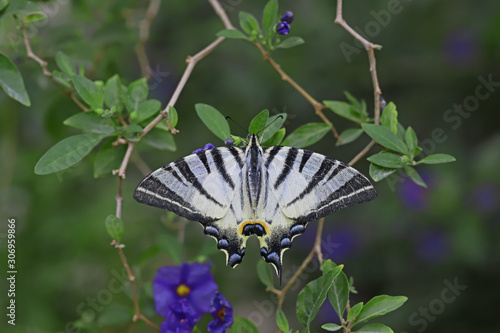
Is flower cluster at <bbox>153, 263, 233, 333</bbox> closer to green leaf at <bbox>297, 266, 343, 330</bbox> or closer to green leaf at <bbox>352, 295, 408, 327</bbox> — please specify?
green leaf at <bbox>297, 266, 343, 330</bbox>

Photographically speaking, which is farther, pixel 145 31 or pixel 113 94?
pixel 145 31

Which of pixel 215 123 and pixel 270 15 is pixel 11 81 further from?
pixel 270 15

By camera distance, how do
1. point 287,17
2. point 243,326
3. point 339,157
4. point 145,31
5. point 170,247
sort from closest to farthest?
point 243,326
point 287,17
point 170,247
point 145,31
point 339,157

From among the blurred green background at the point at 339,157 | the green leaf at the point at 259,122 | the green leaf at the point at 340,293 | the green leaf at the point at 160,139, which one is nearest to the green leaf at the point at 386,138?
the green leaf at the point at 259,122

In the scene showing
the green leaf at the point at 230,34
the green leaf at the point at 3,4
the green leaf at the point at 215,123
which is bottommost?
the green leaf at the point at 215,123

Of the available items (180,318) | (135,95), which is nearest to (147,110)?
(135,95)

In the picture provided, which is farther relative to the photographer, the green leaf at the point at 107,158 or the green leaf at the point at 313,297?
the green leaf at the point at 107,158

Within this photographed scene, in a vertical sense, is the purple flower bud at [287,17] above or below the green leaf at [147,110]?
above

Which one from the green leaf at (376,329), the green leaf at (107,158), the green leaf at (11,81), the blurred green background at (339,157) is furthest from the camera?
the blurred green background at (339,157)

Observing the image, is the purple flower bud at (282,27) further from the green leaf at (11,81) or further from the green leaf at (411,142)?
the green leaf at (11,81)
